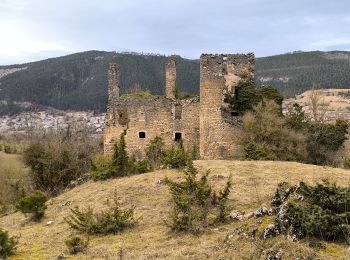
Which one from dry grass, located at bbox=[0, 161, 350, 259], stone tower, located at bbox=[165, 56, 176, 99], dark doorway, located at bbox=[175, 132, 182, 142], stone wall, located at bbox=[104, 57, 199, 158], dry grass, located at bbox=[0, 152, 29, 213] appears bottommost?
dry grass, located at bbox=[0, 152, 29, 213]

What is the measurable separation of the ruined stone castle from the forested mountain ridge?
3110 cm

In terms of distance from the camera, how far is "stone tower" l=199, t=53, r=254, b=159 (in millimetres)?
25859

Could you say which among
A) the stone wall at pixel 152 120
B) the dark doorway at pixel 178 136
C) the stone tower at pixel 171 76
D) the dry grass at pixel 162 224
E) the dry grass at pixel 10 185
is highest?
the stone tower at pixel 171 76

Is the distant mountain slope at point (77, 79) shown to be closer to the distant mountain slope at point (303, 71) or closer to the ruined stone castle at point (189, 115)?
the distant mountain slope at point (303, 71)

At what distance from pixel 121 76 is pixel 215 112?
71.8m

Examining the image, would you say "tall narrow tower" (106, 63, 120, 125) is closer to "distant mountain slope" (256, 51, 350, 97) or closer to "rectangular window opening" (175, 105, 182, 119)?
"rectangular window opening" (175, 105, 182, 119)

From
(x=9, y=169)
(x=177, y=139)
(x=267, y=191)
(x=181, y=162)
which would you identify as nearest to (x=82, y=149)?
(x=9, y=169)

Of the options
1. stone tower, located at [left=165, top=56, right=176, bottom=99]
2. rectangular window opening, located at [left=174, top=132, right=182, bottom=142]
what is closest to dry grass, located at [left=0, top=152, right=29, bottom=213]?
rectangular window opening, located at [left=174, top=132, right=182, bottom=142]

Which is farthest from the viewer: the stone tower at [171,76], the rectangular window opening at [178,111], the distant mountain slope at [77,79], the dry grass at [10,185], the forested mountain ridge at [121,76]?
the distant mountain slope at [77,79]

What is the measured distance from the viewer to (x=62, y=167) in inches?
1133

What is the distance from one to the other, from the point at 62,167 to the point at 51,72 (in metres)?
102

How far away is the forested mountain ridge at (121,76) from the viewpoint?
3297 inches

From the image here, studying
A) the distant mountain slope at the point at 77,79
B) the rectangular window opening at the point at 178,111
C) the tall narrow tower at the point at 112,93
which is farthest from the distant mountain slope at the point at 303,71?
the rectangular window opening at the point at 178,111

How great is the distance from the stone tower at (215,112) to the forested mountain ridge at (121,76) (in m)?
34.9
